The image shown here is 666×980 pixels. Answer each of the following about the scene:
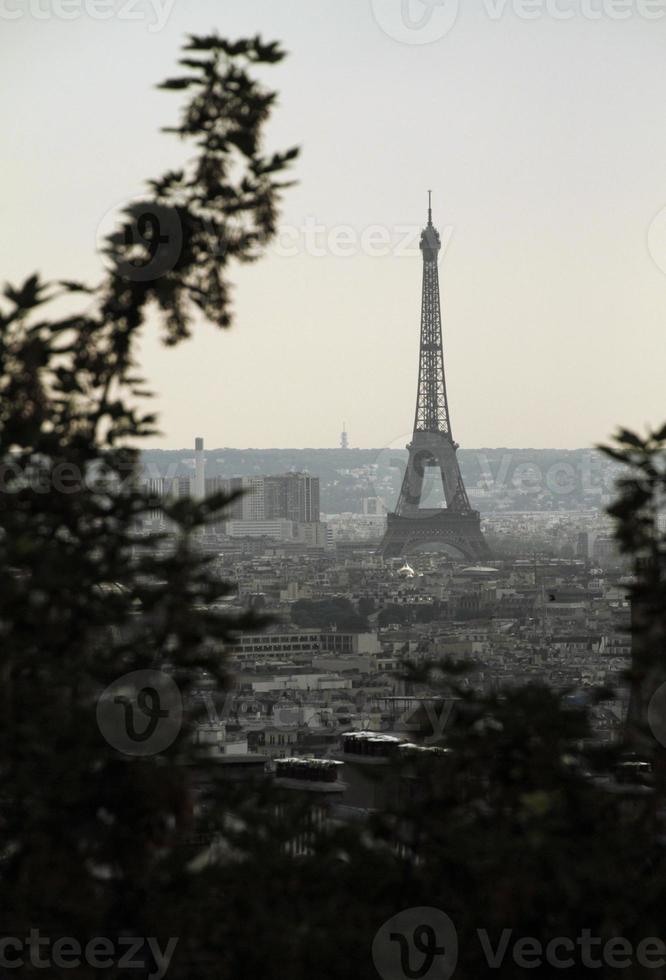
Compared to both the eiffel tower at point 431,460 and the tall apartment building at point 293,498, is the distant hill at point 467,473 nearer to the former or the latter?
the tall apartment building at point 293,498

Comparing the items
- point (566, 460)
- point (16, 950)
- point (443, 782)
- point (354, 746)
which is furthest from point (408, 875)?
point (566, 460)

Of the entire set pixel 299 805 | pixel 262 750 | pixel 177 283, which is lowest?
pixel 262 750

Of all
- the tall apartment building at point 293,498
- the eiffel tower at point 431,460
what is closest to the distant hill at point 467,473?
the tall apartment building at point 293,498

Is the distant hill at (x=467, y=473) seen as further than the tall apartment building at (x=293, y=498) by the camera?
No

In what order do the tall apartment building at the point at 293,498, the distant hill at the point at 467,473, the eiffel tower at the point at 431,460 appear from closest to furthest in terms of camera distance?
the eiffel tower at the point at 431,460, the distant hill at the point at 467,473, the tall apartment building at the point at 293,498

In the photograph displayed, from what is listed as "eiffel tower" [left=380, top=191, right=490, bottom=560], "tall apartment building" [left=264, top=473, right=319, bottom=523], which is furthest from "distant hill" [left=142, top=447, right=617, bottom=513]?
"eiffel tower" [left=380, top=191, right=490, bottom=560]

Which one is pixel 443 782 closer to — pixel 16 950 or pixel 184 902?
pixel 184 902

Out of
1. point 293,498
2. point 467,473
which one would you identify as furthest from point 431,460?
point 467,473

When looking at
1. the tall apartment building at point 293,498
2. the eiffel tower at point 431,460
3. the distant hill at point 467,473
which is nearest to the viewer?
the eiffel tower at point 431,460

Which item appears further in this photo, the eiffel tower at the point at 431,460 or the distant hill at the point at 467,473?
the distant hill at the point at 467,473
